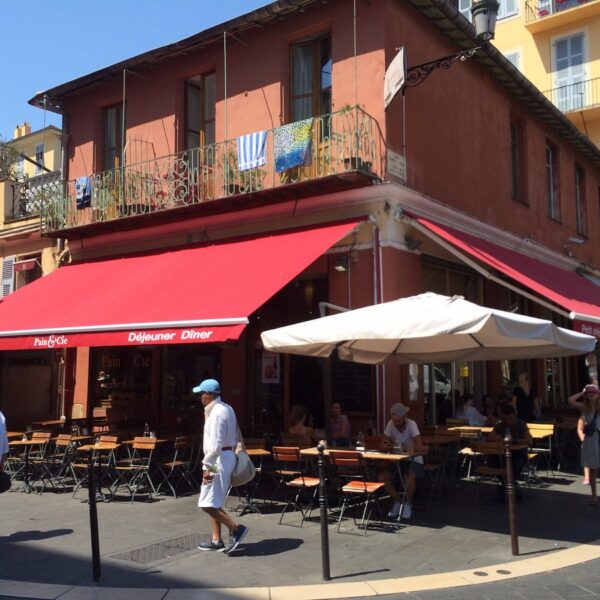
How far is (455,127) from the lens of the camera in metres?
13.7

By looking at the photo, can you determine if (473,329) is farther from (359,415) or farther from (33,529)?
(33,529)

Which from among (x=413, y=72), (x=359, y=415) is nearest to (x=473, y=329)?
(x=359, y=415)

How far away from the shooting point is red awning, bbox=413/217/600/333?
37.5 ft

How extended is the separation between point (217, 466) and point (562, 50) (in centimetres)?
2427

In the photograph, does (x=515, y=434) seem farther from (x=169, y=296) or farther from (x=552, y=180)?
(x=552, y=180)

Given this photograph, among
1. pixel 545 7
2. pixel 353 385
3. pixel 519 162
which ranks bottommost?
pixel 353 385

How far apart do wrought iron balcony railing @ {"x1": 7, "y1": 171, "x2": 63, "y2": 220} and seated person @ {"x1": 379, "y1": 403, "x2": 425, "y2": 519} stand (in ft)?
36.5

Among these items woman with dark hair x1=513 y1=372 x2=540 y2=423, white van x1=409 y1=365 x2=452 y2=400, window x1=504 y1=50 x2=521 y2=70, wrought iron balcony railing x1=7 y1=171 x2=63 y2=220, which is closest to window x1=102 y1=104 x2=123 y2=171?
wrought iron balcony railing x1=7 y1=171 x2=63 y2=220

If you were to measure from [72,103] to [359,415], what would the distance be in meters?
10.2

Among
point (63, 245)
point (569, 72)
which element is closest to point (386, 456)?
point (63, 245)

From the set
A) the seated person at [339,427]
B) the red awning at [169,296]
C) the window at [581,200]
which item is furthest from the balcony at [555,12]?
the seated person at [339,427]

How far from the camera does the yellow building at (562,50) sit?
81.1 ft

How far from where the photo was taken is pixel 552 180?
18.3 metres

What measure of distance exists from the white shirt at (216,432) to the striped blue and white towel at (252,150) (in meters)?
5.96
